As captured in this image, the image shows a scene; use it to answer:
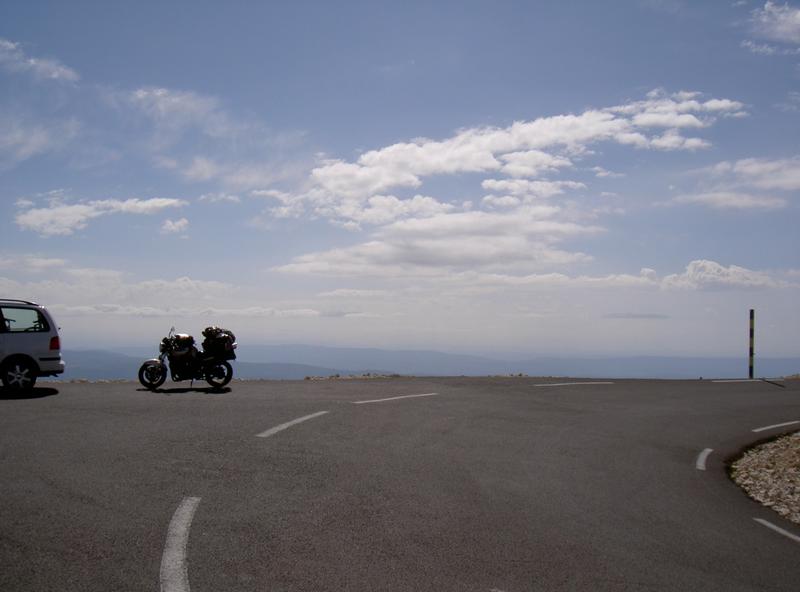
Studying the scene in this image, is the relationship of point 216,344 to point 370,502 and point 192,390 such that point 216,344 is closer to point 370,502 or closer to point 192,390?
point 192,390

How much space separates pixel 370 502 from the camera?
252 inches

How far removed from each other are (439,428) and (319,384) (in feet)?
24.3

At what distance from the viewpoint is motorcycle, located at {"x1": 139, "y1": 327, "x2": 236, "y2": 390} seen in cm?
1619

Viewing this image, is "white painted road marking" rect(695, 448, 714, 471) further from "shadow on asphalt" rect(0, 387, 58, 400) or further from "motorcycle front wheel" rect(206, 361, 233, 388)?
"shadow on asphalt" rect(0, 387, 58, 400)

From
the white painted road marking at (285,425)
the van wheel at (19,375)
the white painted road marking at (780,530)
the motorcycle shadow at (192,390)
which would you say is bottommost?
the white painted road marking at (780,530)

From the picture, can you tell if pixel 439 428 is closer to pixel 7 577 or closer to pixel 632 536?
pixel 632 536

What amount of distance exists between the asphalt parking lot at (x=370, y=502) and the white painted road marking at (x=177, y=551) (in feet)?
0.06

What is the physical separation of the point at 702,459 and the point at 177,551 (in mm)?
8302

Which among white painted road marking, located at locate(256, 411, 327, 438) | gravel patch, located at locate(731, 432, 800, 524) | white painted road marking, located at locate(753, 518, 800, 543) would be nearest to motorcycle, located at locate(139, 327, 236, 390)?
white painted road marking, located at locate(256, 411, 327, 438)

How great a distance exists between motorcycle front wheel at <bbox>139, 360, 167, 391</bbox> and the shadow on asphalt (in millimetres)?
1955

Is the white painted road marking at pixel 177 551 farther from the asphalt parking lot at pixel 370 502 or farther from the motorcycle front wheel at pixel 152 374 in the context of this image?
the motorcycle front wheel at pixel 152 374

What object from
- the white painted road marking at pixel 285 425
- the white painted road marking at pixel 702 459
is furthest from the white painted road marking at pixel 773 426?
the white painted road marking at pixel 285 425

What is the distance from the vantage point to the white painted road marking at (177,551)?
166 inches

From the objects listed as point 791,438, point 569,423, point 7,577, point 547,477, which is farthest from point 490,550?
point 791,438
